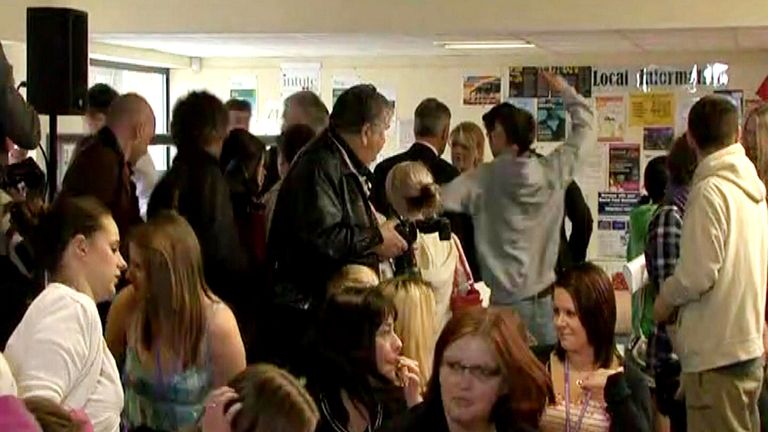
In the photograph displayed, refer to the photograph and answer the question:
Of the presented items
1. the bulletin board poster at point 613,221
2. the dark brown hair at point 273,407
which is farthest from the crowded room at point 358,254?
the bulletin board poster at point 613,221

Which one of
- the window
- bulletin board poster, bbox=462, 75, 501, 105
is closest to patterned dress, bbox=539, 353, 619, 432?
the window

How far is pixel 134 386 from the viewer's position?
3258 millimetres

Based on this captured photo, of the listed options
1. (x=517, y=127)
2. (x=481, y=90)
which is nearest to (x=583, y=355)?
(x=517, y=127)

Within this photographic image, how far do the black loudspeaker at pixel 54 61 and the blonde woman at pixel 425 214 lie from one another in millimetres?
1337

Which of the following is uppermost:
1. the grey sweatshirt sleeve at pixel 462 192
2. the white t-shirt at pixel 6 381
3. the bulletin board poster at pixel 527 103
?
the bulletin board poster at pixel 527 103

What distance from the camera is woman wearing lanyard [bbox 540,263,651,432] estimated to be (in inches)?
123

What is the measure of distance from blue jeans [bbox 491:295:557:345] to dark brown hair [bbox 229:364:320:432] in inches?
96.1

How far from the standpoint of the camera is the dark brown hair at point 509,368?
2.53m

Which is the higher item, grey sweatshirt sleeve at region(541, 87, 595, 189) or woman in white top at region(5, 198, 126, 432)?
grey sweatshirt sleeve at region(541, 87, 595, 189)

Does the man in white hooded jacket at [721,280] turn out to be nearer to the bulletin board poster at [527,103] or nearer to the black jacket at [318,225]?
the black jacket at [318,225]

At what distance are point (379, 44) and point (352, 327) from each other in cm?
394

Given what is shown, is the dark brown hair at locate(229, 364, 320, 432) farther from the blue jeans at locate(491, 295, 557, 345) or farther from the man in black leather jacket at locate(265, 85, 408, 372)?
the blue jeans at locate(491, 295, 557, 345)

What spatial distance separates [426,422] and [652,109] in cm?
537

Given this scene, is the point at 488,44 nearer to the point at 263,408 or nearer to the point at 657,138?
the point at 657,138
